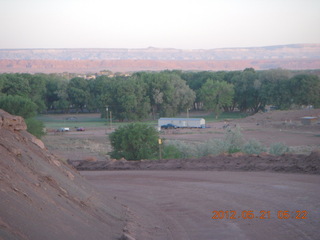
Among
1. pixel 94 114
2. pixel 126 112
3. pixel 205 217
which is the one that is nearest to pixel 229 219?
pixel 205 217

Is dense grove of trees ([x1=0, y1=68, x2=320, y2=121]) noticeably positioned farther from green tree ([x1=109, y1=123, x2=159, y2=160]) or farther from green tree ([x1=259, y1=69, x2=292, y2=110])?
green tree ([x1=109, y1=123, x2=159, y2=160])

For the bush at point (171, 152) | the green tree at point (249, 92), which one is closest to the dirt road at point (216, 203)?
the bush at point (171, 152)

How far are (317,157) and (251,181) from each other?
3657 mm

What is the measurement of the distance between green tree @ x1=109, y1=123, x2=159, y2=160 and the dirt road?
13.8 m

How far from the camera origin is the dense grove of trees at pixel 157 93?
9256 centimetres

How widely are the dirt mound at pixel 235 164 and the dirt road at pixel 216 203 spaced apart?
2.81 feet

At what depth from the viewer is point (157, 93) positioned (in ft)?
317

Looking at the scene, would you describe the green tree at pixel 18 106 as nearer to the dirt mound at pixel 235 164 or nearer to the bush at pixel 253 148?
the dirt mound at pixel 235 164

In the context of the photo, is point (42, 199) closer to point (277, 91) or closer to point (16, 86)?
point (16, 86)

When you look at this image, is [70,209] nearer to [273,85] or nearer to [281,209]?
[281,209]

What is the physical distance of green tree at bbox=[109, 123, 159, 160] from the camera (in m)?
34.7

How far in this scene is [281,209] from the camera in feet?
42.2

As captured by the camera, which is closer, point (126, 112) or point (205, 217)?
point (205, 217)

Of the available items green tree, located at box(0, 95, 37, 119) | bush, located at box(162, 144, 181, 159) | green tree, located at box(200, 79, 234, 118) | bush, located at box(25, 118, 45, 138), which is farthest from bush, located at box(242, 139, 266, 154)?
green tree, located at box(200, 79, 234, 118)
